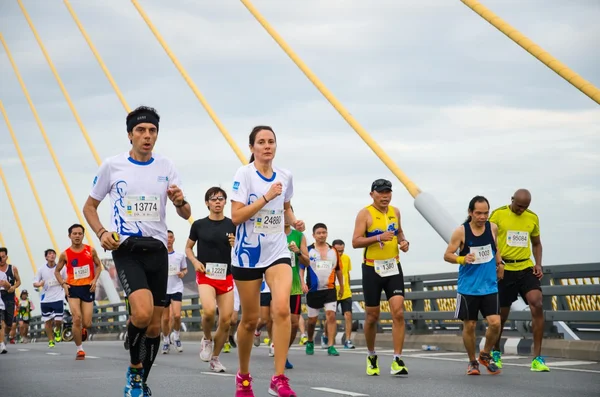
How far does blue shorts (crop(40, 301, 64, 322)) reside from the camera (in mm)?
25688

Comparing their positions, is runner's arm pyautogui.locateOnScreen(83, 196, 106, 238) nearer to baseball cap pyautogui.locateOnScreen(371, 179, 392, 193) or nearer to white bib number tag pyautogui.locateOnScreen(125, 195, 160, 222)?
white bib number tag pyautogui.locateOnScreen(125, 195, 160, 222)

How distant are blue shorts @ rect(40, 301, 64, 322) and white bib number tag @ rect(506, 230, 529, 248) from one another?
52.4ft

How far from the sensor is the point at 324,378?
11031mm

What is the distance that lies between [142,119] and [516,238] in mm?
5646

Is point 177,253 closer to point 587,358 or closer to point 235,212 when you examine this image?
point 587,358

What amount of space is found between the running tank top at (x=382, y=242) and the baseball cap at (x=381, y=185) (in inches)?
8.8

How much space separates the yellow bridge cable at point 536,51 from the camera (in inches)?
613

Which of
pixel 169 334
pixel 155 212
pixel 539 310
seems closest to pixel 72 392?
pixel 155 212

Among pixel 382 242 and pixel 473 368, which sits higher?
pixel 382 242

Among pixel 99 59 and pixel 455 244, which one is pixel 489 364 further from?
pixel 99 59

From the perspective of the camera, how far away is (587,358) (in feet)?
44.4

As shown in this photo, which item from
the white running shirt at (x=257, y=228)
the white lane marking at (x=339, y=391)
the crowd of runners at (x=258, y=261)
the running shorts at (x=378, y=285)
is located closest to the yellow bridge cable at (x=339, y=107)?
the crowd of runners at (x=258, y=261)

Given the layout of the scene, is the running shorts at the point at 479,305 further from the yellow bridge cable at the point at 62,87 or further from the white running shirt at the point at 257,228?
the yellow bridge cable at the point at 62,87

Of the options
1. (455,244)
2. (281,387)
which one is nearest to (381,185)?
(455,244)
